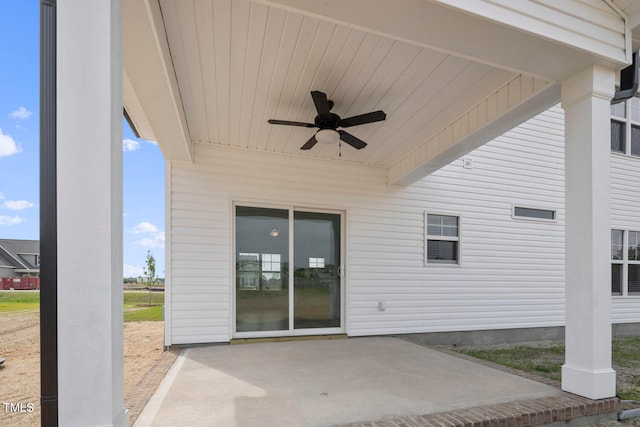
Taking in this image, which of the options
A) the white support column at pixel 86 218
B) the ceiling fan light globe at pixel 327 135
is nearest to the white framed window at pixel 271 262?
the ceiling fan light globe at pixel 327 135

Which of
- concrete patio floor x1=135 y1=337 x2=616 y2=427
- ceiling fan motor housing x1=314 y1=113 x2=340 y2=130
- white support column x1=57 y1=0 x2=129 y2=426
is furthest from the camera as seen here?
ceiling fan motor housing x1=314 y1=113 x2=340 y2=130

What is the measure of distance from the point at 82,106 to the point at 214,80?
6.11 feet

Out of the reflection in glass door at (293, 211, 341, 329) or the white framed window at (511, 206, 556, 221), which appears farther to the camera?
the white framed window at (511, 206, 556, 221)

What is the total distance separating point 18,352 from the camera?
5.28m

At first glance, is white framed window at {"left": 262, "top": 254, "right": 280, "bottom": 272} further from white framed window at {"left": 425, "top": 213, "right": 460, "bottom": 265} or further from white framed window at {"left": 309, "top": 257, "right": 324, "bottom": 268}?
white framed window at {"left": 425, "top": 213, "right": 460, "bottom": 265}

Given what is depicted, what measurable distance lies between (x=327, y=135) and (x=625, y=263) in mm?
7512

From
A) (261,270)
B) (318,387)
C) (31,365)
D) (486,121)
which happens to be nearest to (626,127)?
(486,121)

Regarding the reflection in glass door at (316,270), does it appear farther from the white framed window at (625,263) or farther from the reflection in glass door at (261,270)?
the white framed window at (625,263)

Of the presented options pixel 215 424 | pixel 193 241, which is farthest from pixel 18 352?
pixel 215 424

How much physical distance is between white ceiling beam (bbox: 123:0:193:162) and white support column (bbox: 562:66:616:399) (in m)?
3.33

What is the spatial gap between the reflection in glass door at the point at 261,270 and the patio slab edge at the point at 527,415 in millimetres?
2942

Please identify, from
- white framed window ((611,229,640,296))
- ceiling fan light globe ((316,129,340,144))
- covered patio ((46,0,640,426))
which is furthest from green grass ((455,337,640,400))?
ceiling fan light globe ((316,129,340,144))

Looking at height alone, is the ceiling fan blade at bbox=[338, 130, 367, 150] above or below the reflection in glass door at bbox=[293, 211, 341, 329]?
above

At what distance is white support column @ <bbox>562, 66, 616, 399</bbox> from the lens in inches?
110
